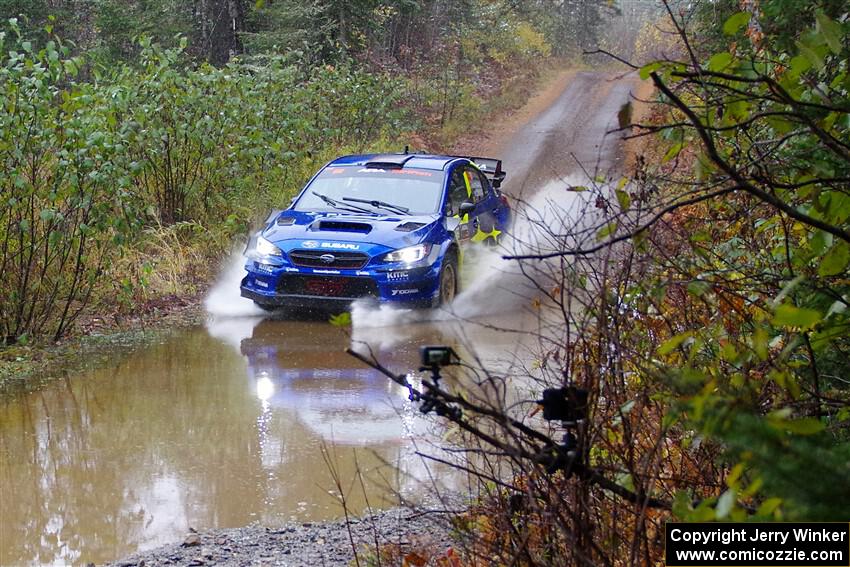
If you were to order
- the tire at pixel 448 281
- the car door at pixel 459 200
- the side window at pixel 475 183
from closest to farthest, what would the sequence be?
the tire at pixel 448 281, the car door at pixel 459 200, the side window at pixel 475 183

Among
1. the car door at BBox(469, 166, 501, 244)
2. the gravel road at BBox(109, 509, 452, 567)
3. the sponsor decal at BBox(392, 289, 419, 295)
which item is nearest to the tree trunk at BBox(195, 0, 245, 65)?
the car door at BBox(469, 166, 501, 244)

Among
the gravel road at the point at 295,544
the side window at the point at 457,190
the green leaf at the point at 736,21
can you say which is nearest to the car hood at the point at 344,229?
the side window at the point at 457,190

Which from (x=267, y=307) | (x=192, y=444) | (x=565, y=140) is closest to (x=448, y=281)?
(x=267, y=307)

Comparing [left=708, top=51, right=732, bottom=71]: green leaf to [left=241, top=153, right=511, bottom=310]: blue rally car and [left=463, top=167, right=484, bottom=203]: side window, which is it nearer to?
[left=241, top=153, right=511, bottom=310]: blue rally car

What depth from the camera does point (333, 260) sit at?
11391 mm

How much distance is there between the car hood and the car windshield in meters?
0.26

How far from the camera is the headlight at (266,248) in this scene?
37.7 feet

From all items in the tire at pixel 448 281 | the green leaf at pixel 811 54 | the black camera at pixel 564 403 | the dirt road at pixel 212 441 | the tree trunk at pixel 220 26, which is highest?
the tree trunk at pixel 220 26

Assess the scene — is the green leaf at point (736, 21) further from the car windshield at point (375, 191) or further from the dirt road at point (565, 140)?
the dirt road at point (565, 140)

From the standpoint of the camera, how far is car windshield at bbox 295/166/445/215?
488 inches

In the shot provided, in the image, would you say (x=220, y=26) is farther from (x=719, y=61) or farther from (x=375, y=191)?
(x=719, y=61)

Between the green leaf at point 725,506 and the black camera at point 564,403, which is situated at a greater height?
the green leaf at point 725,506

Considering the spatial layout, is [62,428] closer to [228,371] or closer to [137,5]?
[228,371]

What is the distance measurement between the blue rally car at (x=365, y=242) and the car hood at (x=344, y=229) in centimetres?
1
